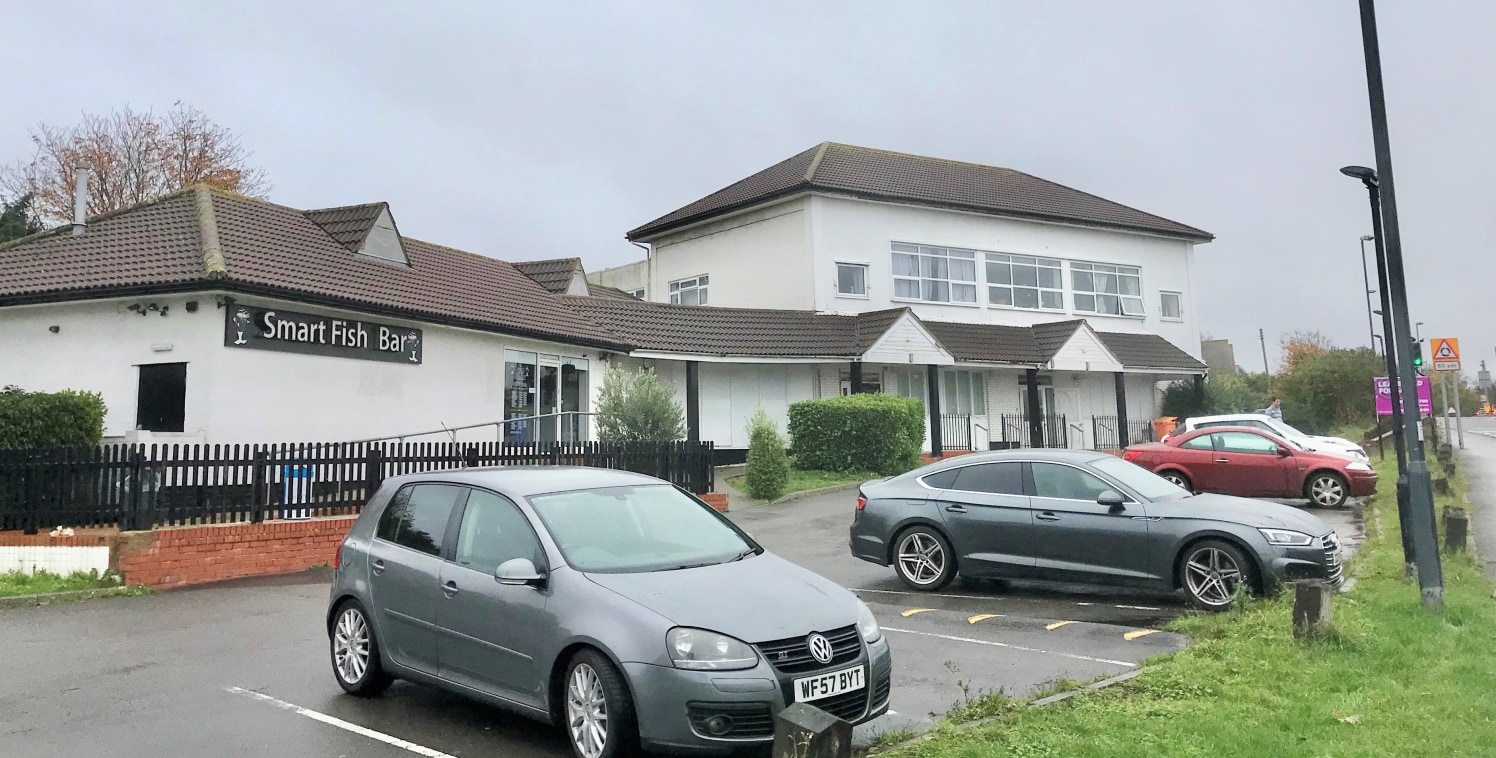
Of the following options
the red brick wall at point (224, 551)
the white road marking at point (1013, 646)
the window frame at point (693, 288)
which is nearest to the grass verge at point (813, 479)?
the red brick wall at point (224, 551)

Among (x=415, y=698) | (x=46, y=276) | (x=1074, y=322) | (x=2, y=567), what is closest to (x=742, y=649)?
(x=415, y=698)

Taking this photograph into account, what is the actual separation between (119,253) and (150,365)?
2.48 metres

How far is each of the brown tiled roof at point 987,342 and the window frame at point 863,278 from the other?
2112 millimetres

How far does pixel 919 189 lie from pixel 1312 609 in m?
27.1

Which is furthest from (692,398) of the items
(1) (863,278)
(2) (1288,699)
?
(2) (1288,699)

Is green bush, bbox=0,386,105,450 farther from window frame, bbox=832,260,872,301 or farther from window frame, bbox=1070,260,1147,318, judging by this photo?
window frame, bbox=1070,260,1147,318

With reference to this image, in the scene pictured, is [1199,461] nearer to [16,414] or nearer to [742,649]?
[742,649]

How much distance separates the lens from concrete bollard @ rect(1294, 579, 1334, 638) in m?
7.05

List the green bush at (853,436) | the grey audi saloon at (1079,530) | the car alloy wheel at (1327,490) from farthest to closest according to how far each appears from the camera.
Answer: the green bush at (853,436)
the car alloy wheel at (1327,490)
the grey audi saloon at (1079,530)

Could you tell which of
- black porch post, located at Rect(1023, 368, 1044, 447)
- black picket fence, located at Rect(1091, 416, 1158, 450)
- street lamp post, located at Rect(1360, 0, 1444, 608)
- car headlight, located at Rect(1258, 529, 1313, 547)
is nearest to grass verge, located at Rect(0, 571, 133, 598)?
car headlight, located at Rect(1258, 529, 1313, 547)

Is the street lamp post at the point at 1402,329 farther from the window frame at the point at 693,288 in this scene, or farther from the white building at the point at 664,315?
the window frame at the point at 693,288

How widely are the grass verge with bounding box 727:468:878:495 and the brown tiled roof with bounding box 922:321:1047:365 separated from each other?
8.23 meters

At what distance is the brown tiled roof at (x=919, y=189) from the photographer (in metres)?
Result: 31.4

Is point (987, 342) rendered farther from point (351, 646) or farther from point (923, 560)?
point (351, 646)
